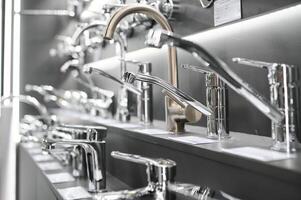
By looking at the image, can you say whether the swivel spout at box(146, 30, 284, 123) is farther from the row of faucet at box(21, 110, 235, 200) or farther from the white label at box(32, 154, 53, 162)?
the white label at box(32, 154, 53, 162)

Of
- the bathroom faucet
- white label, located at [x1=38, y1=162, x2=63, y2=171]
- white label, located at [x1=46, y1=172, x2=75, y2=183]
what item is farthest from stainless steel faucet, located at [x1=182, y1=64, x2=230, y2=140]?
white label, located at [x1=38, y1=162, x2=63, y2=171]

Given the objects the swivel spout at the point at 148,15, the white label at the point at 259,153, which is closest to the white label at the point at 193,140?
the white label at the point at 259,153

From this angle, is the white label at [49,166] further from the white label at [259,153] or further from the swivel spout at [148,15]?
the white label at [259,153]

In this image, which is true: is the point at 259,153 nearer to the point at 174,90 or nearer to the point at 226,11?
the point at 174,90

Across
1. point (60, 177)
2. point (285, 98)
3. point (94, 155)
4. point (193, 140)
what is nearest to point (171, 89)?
point (193, 140)

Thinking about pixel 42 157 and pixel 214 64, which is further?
pixel 42 157

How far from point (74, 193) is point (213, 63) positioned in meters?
0.57

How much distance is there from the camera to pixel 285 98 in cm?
62

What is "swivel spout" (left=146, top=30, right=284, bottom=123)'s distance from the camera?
1.80 ft

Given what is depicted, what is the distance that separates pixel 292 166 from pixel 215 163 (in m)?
0.20

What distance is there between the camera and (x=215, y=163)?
671 mm

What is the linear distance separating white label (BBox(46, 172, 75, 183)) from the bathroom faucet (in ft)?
1.26

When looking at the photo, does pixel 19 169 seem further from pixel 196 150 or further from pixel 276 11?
pixel 276 11

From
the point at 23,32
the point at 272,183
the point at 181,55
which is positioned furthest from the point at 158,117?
the point at 23,32
